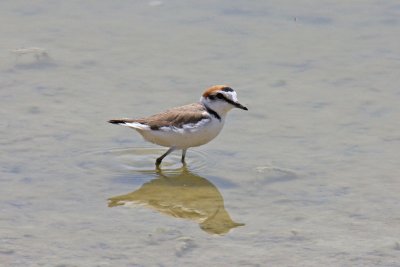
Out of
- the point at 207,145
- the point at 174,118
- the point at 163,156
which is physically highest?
the point at 174,118

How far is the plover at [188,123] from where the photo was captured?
11680 millimetres

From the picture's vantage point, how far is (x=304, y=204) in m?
10.7

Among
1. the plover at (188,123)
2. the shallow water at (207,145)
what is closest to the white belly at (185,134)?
the plover at (188,123)

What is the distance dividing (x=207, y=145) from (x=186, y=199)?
1660 mm

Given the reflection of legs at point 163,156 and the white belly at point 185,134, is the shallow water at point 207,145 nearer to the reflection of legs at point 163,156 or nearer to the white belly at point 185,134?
the reflection of legs at point 163,156

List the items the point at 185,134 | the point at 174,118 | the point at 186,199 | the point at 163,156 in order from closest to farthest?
the point at 186,199 < the point at 185,134 < the point at 174,118 < the point at 163,156

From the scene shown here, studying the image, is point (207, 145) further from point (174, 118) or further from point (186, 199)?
point (186, 199)

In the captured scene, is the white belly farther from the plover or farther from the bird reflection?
the bird reflection

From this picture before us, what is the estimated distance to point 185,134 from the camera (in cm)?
1170

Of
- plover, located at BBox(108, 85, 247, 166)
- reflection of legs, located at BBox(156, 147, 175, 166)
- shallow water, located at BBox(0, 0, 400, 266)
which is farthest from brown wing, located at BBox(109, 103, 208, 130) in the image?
shallow water, located at BBox(0, 0, 400, 266)

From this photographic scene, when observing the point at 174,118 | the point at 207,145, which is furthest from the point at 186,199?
the point at 207,145

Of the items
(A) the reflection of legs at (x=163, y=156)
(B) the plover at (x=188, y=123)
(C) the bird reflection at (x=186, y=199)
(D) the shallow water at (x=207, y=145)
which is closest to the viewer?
(D) the shallow water at (x=207, y=145)

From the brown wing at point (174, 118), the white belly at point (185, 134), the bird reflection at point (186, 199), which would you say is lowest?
the bird reflection at point (186, 199)

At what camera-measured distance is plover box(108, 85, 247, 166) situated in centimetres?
1168
